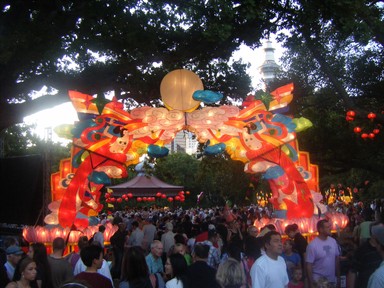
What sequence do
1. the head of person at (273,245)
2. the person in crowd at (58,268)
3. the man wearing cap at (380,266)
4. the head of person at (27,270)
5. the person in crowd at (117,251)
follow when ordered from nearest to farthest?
1. the man wearing cap at (380,266)
2. the head of person at (27,270)
3. the head of person at (273,245)
4. the person in crowd at (58,268)
5. the person in crowd at (117,251)

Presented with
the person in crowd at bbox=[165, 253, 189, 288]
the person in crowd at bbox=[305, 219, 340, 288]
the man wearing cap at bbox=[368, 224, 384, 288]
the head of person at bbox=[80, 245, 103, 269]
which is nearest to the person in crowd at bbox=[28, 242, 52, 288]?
the head of person at bbox=[80, 245, 103, 269]

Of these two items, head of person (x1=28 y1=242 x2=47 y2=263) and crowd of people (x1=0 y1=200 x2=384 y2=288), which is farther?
head of person (x1=28 y1=242 x2=47 y2=263)

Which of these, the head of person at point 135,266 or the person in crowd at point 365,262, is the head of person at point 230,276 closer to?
the head of person at point 135,266

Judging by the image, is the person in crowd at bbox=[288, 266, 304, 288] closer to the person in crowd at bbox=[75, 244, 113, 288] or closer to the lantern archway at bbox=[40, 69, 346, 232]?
the person in crowd at bbox=[75, 244, 113, 288]

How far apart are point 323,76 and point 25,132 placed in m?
19.9

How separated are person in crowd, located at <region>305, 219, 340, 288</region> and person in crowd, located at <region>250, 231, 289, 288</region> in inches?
66.7

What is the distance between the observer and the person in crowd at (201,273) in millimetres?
5453

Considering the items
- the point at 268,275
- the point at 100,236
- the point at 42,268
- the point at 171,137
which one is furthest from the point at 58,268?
the point at 171,137

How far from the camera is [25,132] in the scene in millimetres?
33281

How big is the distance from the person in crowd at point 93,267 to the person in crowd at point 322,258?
3367 mm

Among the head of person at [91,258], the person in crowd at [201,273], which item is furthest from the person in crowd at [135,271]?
the person in crowd at [201,273]

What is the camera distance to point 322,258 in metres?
7.62

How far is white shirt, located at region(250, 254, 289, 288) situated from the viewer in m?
5.79

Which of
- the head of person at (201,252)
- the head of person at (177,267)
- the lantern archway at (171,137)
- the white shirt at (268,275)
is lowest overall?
the white shirt at (268,275)
